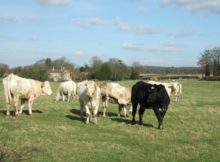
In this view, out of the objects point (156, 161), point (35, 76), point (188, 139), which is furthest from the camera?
point (35, 76)

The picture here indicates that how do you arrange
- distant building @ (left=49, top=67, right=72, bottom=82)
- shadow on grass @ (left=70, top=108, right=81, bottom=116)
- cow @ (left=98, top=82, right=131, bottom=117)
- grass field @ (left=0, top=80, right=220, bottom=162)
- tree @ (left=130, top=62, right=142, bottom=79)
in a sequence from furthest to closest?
tree @ (left=130, top=62, right=142, bottom=79)
distant building @ (left=49, top=67, right=72, bottom=82)
shadow on grass @ (left=70, top=108, right=81, bottom=116)
cow @ (left=98, top=82, right=131, bottom=117)
grass field @ (left=0, top=80, right=220, bottom=162)

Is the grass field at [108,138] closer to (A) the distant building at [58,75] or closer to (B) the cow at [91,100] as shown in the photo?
(B) the cow at [91,100]

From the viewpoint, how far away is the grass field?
583 inches

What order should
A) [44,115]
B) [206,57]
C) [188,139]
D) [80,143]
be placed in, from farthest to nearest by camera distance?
[206,57], [44,115], [188,139], [80,143]

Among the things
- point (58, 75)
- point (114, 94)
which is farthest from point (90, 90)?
point (58, 75)

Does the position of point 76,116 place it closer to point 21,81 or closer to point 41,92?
point 41,92

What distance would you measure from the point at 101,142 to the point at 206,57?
10393cm

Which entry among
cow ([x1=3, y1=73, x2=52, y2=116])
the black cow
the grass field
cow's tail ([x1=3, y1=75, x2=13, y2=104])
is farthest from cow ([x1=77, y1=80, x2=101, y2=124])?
cow's tail ([x1=3, y1=75, x2=13, y2=104])

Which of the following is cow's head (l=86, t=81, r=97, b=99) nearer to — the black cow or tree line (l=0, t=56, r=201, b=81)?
the black cow

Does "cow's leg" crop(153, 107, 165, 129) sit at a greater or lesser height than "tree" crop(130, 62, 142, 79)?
lesser

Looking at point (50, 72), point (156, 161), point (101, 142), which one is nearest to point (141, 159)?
point (156, 161)

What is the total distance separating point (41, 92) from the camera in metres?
23.6

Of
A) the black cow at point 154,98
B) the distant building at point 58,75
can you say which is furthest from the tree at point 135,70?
the black cow at point 154,98

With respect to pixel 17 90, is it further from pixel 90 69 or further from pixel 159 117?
pixel 90 69
